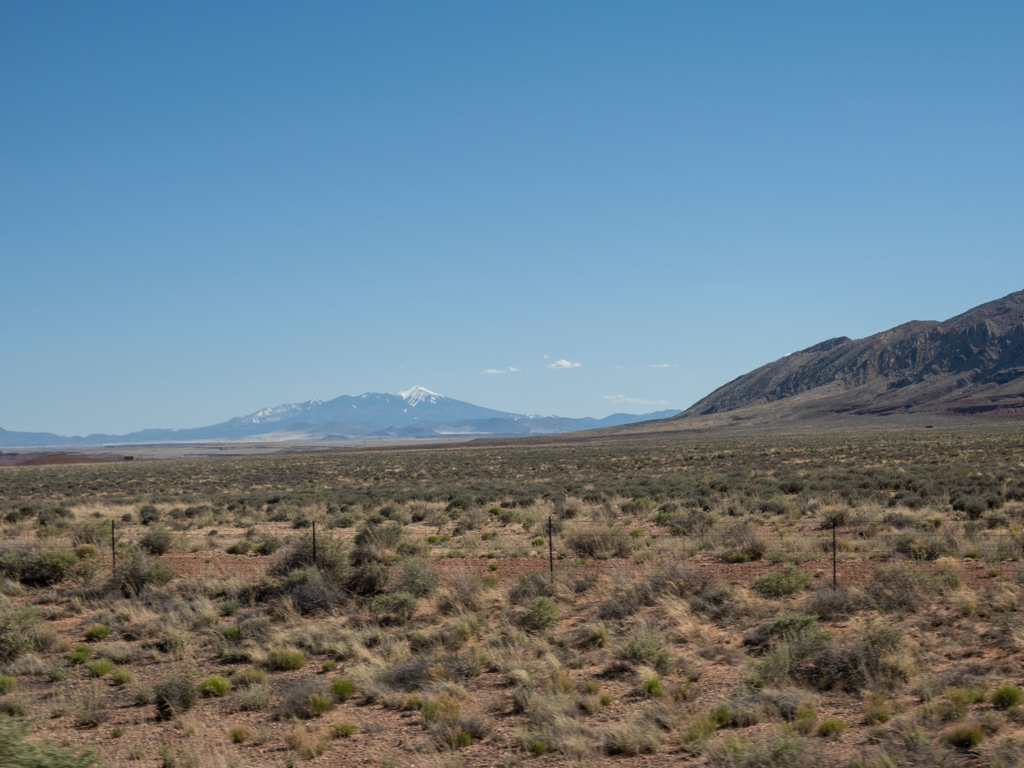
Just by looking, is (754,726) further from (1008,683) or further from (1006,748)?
(1008,683)

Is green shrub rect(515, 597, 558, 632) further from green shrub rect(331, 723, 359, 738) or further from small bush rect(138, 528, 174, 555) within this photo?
small bush rect(138, 528, 174, 555)

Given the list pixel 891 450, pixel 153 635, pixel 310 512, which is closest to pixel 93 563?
pixel 153 635

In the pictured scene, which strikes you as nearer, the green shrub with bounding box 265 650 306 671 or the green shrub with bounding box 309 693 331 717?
the green shrub with bounding box 309 693 331 717

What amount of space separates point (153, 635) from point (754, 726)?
10.9 metres

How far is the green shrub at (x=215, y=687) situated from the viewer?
1112 centimetres

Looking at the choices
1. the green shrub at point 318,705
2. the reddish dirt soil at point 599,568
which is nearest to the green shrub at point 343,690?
the green shrub at point 318,705

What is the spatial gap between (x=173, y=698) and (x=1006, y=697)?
10.9 m

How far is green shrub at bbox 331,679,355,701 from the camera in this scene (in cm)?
1076

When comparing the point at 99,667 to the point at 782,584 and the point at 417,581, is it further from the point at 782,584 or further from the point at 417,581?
the point at 782,584

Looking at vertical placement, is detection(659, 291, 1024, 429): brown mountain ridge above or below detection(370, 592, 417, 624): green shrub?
above

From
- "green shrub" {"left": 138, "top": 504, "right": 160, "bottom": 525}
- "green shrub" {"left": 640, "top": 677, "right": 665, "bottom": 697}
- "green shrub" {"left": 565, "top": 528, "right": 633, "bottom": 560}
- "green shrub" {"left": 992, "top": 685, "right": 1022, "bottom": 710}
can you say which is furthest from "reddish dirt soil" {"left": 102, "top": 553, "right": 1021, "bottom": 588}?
"green shrub" {"left": 138, "top": 504, "right": 160, "bottom": 525}

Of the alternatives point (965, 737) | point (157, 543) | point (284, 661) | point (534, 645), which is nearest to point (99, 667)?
point (284, 661)

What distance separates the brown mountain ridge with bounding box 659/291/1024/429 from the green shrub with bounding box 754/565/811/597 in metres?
140

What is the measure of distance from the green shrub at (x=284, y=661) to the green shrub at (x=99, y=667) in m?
2.69
